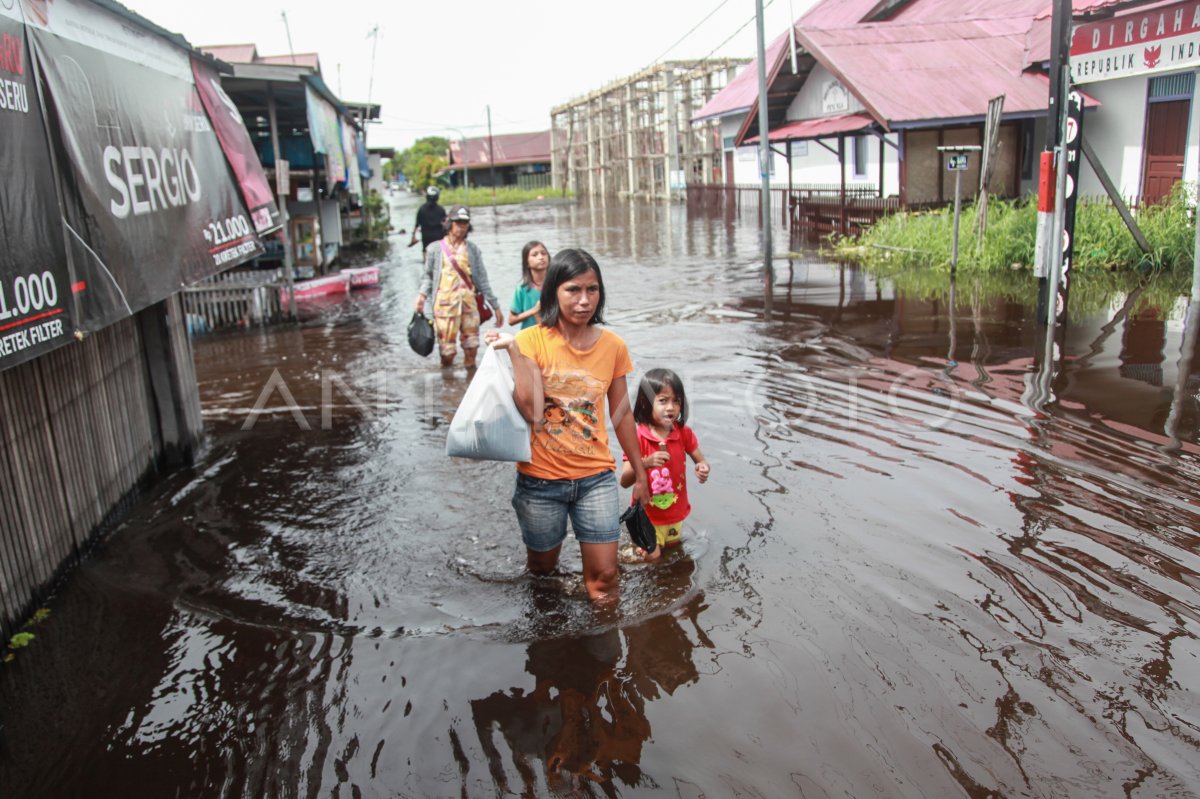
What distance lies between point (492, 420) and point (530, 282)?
12.9ft

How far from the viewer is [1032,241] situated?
14.9m

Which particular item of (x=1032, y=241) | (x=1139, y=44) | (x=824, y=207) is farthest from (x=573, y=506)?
(x=824, y=207)

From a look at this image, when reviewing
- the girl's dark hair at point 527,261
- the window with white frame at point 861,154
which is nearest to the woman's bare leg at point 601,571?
the girl's dark hair at point 527,261

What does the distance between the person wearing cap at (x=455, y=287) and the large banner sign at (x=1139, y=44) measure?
692 centimetres

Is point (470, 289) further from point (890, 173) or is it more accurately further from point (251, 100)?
point (890, 173)

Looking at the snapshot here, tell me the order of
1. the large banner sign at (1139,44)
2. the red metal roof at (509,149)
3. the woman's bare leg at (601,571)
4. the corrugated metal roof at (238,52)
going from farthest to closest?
the red metal roof at (509,149) → the corrugated metal roof at (238,52) → the large banner sign at (1139,44) → the woman's bare leg at (601,571)

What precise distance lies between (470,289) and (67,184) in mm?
5296

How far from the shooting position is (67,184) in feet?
15.1

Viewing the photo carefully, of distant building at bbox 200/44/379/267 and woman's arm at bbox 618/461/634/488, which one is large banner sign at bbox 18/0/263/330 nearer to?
woman's arm at bbox 618/461/634/488

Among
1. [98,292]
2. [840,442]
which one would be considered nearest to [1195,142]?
[840,442]

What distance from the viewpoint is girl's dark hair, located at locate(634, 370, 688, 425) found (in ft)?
16.0

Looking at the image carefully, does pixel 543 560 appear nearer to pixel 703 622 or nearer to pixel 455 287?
pixel 703 622

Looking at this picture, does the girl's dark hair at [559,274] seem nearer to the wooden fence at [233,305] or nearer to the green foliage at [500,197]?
the wooden fence at [233,305]

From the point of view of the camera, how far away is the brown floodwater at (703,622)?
137 inches
